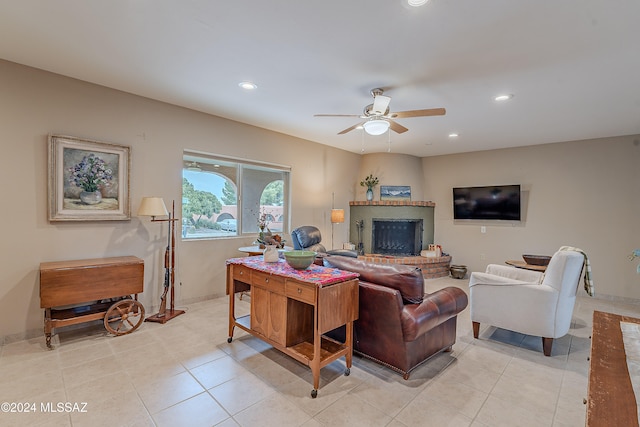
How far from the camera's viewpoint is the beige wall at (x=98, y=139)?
284 centimetres

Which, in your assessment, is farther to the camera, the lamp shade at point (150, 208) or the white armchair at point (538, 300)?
the lamp shade at point (150, 208)

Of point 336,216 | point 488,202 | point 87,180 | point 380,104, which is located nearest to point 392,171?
point 336,216

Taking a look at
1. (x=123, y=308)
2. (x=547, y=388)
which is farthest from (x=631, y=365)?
(x=123, y=308)

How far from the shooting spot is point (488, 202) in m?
5.93

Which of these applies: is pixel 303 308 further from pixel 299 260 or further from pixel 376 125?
pixel 376 125

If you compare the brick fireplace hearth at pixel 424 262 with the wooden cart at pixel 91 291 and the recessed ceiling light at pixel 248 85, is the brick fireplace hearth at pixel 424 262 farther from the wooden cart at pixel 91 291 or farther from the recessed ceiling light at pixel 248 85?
the wooden cart at pixel 91 291

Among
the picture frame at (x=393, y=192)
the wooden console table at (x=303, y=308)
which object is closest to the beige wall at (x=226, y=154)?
the picture frame at (x=393, y=192)

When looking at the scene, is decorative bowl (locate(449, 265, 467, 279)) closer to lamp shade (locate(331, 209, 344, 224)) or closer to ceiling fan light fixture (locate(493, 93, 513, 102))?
lamp shade (locate(331, 209, 344, 224))

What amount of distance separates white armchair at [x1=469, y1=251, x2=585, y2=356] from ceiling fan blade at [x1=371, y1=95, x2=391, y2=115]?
204 cm

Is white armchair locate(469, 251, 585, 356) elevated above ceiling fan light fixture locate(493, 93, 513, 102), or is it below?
below

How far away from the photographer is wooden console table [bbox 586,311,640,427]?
900 millimetres

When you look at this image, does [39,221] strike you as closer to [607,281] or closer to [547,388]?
[547,388]

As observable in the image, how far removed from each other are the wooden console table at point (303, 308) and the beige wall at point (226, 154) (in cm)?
176

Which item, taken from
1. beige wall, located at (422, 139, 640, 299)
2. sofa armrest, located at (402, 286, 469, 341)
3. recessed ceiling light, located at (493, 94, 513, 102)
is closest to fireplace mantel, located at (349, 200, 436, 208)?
beige wall, located at (422, 139, 640, 299)
